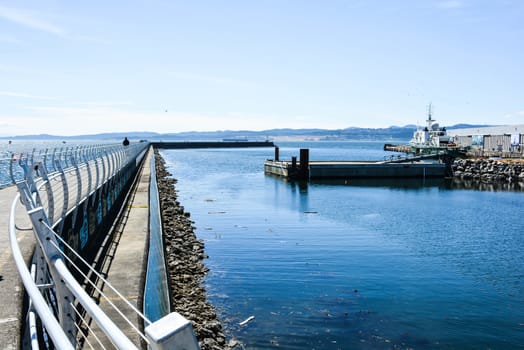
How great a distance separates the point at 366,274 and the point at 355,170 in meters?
36.7

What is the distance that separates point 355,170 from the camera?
169 ft

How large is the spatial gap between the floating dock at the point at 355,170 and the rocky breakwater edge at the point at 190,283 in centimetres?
2860

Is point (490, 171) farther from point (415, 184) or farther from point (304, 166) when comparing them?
point (304, 166)

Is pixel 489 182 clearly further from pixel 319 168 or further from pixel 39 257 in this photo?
pixel 39 257

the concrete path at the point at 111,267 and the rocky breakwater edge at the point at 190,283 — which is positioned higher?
the concrete path at the point at 111,267

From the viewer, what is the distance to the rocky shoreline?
172 ft

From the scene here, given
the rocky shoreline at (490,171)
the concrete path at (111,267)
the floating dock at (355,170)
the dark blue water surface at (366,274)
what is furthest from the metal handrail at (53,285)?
the rocky shoreline at (490,171)

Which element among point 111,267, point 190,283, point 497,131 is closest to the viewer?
point 111,267

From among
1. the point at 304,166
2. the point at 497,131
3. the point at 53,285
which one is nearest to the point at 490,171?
the point at 304,166

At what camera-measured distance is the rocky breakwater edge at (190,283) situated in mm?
10172

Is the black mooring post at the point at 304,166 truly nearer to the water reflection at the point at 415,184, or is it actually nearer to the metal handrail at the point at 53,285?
the water reflection at the point at 415,184

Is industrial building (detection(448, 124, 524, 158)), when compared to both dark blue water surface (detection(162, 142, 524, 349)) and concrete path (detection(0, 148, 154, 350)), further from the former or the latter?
concrete path (detection(0, 148, 154, 350))

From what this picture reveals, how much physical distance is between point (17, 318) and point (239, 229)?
19.2m

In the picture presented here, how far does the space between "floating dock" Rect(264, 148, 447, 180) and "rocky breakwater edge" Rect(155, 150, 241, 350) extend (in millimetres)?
28604
